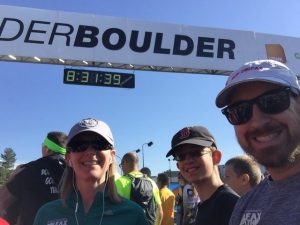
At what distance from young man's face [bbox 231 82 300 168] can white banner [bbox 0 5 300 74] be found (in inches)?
336

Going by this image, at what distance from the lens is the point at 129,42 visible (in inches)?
408

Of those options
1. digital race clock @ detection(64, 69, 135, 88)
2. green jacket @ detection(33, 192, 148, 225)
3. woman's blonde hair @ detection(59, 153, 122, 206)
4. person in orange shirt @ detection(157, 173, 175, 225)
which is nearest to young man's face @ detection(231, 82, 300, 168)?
green jacket @ detection(33, 192, 148, 225)

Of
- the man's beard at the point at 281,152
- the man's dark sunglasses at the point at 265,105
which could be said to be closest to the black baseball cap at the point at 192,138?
the man's dark sunglasses at the point at 265,105

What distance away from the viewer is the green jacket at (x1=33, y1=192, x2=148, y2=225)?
2.50 m

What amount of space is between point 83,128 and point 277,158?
1385 millimetres

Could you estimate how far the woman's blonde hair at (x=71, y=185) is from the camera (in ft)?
8.57

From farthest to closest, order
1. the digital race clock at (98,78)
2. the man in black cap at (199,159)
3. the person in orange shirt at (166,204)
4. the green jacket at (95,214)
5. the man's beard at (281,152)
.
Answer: the digital race clock at (98,78) → the person in orange shirt at (166,204) → the man in black cap at (199,159) → the green jacket at (95,214) → the man's beard at (281,152)

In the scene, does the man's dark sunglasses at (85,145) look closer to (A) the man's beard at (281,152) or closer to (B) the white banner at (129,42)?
(A) the man's beard at (281,152)

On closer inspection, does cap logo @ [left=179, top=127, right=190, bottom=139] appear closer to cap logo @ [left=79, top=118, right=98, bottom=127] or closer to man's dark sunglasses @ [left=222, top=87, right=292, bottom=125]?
cap logo @ [left=79, top=118, right=98, bottom=127]

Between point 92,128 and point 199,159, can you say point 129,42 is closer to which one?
point 199,159

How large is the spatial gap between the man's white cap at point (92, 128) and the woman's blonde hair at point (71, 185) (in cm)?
23

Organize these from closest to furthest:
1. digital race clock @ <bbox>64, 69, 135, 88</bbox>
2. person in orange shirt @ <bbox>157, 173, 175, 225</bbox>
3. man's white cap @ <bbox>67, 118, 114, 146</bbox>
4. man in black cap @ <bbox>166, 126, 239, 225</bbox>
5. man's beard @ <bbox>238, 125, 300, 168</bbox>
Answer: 1. man's beard @ <bbox>238, 125, 300, 168</bbox>
2. man's white cap @ <bbox>67, 118, 114, 146</bbox>
3. man in black cap @ <bbox>166, 126, 239, 225</bbox>
4. person in orange shirt @ <bbox>157, 173, 175, 225</bbox>
5. digital race clock @ <bbox>64, 69, 135, 88</bbox>

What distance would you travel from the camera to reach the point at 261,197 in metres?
1.80

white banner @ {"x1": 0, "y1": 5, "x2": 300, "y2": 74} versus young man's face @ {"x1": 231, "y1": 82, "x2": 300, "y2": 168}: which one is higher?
white banner @ {"x1": 0, "y1": 5, "x2": 300, "y2": 74}
